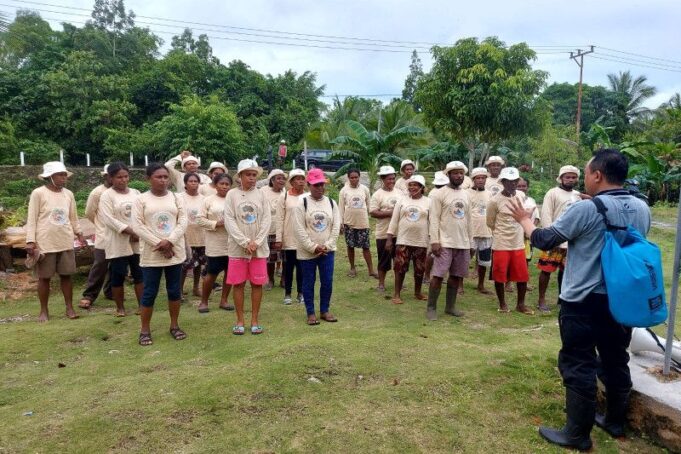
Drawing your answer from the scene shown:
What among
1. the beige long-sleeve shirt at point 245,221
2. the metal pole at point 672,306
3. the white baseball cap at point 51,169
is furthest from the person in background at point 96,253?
the metal pole at point 672,306

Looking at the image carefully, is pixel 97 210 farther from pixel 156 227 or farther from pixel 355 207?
pixel 355 207

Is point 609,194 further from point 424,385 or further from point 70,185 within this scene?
point 70,185

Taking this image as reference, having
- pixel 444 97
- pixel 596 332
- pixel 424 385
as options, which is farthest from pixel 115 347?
pixel 444 97

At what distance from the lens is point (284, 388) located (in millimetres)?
3754

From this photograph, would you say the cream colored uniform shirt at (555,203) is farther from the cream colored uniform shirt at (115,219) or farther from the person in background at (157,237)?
the cream colored uniform shirt at (115,219)

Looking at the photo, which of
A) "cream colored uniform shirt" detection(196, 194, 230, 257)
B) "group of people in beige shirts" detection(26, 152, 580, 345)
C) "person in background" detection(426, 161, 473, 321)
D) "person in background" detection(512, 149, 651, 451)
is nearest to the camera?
"person in background" detection(512, 149, 651, 451)

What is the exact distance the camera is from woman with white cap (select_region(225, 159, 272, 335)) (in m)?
5.20

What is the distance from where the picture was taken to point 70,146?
Answer: 84.7 feet

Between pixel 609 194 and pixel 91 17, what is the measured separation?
41.6 meters

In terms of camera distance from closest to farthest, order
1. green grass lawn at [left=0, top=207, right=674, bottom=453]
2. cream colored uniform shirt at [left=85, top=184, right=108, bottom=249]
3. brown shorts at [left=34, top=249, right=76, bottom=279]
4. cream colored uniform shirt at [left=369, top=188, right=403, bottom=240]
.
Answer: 1. green grass lawn at [left=0, top=207, right=674, bottom=453]
2. brown shorts at [left=34, top=249, right=76, bottom=279]
3. cream colored uniform shirt at [left=85, top=184, right=108, bottom=249]
4. cream colored uniform shirt at [left=369, top=188, right=403, bottom=240]

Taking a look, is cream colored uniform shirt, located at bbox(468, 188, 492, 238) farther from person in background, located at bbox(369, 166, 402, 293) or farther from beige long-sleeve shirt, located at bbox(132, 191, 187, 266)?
beige long-sleeve shirt, located at bbox(132, 191, 187, 266)

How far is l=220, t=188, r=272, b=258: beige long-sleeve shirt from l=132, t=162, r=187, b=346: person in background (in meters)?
0.48

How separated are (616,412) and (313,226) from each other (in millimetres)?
3277

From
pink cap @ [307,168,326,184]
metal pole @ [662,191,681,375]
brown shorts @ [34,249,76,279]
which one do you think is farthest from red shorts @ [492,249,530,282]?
brown shorts @ [34,249,76,279]
